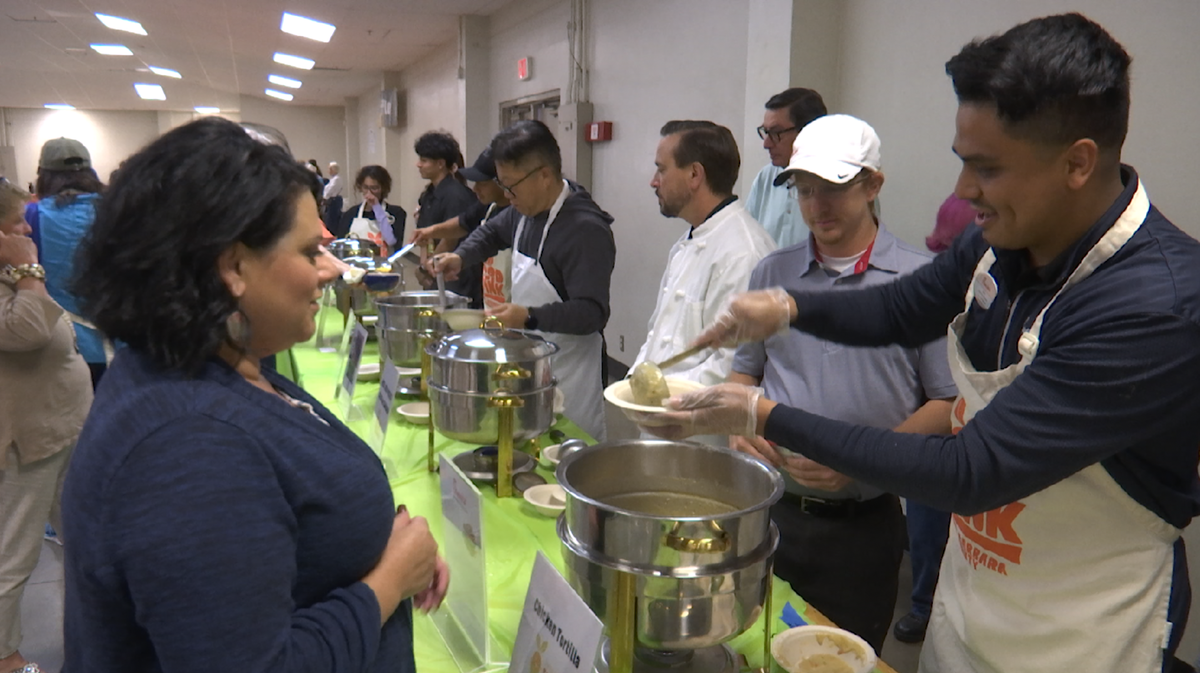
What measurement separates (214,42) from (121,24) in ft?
3.70

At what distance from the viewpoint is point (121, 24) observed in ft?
26.8

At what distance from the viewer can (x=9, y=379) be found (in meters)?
→ 2.27

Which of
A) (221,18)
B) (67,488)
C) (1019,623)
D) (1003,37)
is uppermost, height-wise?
(221,18)

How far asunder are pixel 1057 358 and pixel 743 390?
15.9 inches

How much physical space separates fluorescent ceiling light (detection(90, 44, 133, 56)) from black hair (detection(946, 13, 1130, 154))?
447 inches

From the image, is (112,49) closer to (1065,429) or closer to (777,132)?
(777,132)

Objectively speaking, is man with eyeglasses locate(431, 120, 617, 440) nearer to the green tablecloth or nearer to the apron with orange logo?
the green tablecloth

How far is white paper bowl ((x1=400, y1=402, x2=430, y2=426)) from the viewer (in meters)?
2.14

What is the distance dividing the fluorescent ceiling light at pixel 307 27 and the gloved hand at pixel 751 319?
732cm

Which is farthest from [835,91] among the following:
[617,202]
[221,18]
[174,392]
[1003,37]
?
[221,18]

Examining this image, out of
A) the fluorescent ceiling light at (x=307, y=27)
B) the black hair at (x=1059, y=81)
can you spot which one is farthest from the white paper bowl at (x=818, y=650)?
the fluorescent ceiling light at (x=307, y=27)

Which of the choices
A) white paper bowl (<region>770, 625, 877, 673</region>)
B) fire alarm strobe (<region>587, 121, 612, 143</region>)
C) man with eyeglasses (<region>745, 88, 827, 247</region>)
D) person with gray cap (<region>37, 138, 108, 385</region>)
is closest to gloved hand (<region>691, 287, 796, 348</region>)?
white paper bowl (<region>770, 625, 877, 673</region>)

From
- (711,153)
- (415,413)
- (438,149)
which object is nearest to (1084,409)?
(711,153)

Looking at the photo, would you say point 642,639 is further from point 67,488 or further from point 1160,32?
point 1160,32
